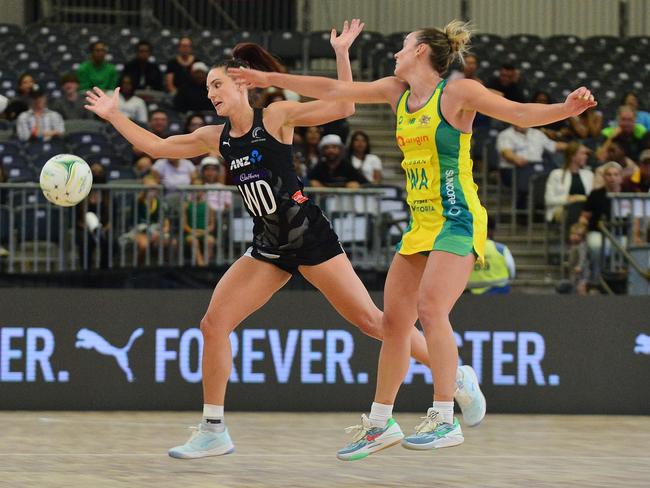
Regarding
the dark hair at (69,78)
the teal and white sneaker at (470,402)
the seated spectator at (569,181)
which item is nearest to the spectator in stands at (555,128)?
the seated spectator at (569,181)

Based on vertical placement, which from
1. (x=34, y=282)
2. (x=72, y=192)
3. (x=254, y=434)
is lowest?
(x=254, y=434)

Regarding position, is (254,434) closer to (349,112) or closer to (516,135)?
(349,112)

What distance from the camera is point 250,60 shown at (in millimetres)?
7309

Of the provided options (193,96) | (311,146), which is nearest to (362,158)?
(311,146)

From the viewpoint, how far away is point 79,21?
70.8ft

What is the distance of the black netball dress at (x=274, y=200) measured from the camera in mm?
7105

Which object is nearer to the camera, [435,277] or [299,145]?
[435,277]

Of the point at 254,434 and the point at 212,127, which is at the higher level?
the point at 212,127

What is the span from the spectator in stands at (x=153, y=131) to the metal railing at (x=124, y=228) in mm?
1382

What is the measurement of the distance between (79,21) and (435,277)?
16.1 m

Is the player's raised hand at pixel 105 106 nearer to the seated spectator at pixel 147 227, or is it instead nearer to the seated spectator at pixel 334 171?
the seated spectator at pixel 147 227

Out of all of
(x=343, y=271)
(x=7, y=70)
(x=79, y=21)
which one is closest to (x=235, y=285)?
(x=343, y=271)

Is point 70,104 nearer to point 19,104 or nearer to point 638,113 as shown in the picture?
point 19,104

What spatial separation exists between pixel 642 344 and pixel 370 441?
5306mm
